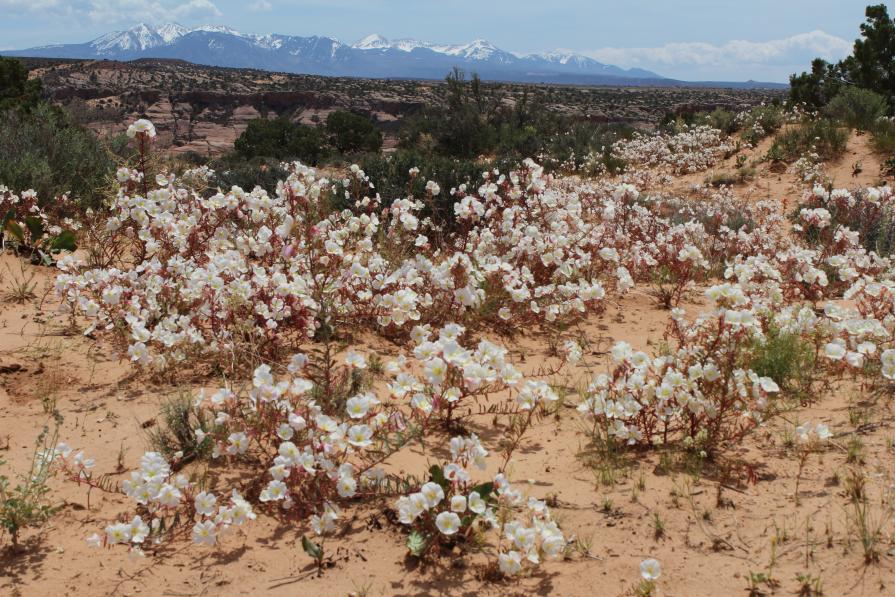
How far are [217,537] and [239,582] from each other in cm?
35

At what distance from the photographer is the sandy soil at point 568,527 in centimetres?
262

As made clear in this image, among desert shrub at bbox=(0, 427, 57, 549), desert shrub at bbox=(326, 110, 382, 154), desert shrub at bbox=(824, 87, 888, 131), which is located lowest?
desert shrub at bbox=(0, 427, 57, 549)

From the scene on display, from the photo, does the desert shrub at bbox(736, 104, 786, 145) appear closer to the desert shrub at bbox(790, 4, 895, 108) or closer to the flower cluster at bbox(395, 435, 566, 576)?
the desert shrub at bbox(790, 4, 895, 108)

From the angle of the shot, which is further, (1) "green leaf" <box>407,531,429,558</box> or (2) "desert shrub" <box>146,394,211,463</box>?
(2) "desert shrub" <box>146,394,211,463</box>

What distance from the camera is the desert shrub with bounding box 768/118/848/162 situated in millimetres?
15594

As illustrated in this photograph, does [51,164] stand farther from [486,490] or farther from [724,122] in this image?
[724,122]

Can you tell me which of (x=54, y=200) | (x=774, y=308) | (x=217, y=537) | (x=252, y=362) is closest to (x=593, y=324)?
(x=774, y=308)

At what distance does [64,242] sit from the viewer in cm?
628

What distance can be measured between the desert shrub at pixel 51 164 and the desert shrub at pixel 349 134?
59.5 ft

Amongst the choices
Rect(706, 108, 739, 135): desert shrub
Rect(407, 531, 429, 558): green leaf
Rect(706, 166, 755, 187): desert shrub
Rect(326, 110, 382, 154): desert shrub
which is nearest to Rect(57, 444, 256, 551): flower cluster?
Rect(407, 531, 429, 558): green leaf

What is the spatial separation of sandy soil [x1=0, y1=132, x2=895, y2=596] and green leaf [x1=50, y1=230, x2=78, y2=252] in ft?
8.15

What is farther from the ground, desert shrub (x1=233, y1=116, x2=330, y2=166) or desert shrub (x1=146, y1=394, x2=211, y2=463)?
desert shrub (x1=233, y1=116, x2=330, y2=166)

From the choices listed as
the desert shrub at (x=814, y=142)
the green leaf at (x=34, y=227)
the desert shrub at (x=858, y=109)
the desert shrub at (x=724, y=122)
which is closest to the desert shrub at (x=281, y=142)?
the desert shrub at (x=724, y=122)

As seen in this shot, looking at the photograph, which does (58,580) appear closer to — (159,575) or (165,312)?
(159,575)
